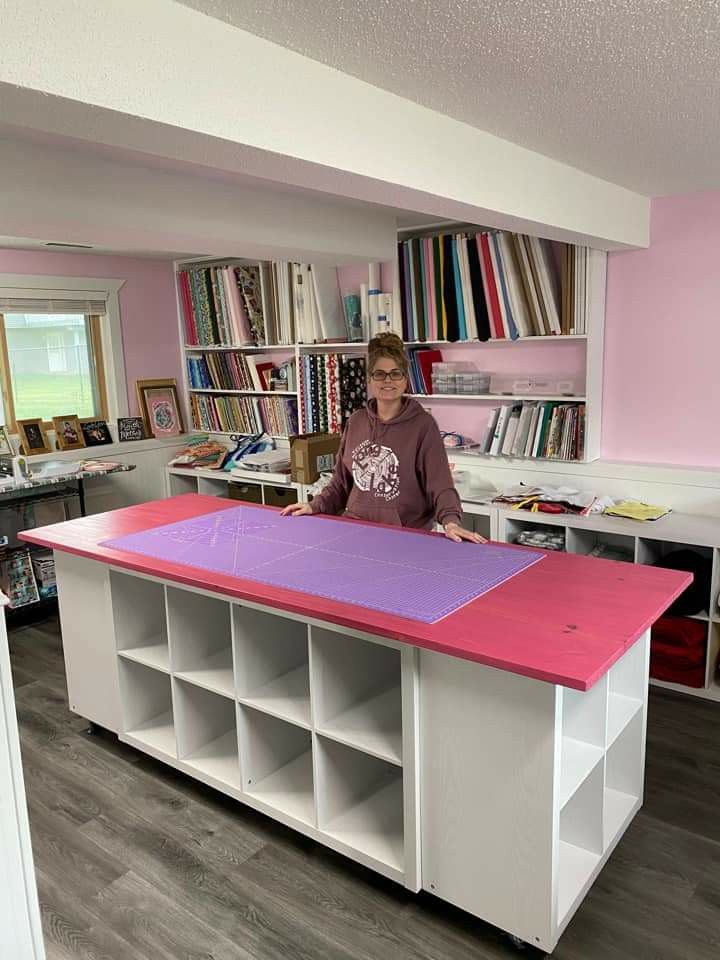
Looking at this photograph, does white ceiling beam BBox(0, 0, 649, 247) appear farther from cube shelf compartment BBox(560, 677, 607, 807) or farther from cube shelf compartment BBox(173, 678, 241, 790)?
cube shelf compartment BBox(173, 678, 241, 790)

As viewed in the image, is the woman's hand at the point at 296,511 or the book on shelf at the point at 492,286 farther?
the book on shelf at the point at 492,286

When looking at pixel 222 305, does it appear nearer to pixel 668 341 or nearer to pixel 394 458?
pixel 394 458

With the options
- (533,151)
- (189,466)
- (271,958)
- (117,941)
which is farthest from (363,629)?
(189,466)

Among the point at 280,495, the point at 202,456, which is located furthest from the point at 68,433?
the point at 280,495

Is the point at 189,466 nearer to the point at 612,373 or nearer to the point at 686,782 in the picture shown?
the point at 612,373

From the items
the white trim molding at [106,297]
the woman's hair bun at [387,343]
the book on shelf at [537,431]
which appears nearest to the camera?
the woman's hair bun at [387,343]

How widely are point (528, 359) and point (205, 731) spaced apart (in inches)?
101

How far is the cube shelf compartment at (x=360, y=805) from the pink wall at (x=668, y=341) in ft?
7.33

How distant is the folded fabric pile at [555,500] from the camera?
3.69m

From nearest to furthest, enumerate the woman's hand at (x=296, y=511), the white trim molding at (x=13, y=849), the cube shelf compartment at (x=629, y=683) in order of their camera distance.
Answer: the white trim molding at (x=13, y=849)
the cube shelf compartment at (x=629, y=683)
the woman's hand at (x=296, y=511)

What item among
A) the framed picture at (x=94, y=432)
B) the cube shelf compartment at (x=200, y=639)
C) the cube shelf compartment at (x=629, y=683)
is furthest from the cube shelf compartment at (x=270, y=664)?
the framed picture at (x=94, y=432)

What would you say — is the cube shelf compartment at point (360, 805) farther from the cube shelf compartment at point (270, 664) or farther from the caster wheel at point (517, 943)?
the caster wheel at point (517, 943)

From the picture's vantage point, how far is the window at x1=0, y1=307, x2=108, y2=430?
16.0ft

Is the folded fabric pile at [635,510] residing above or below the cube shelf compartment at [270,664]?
above
